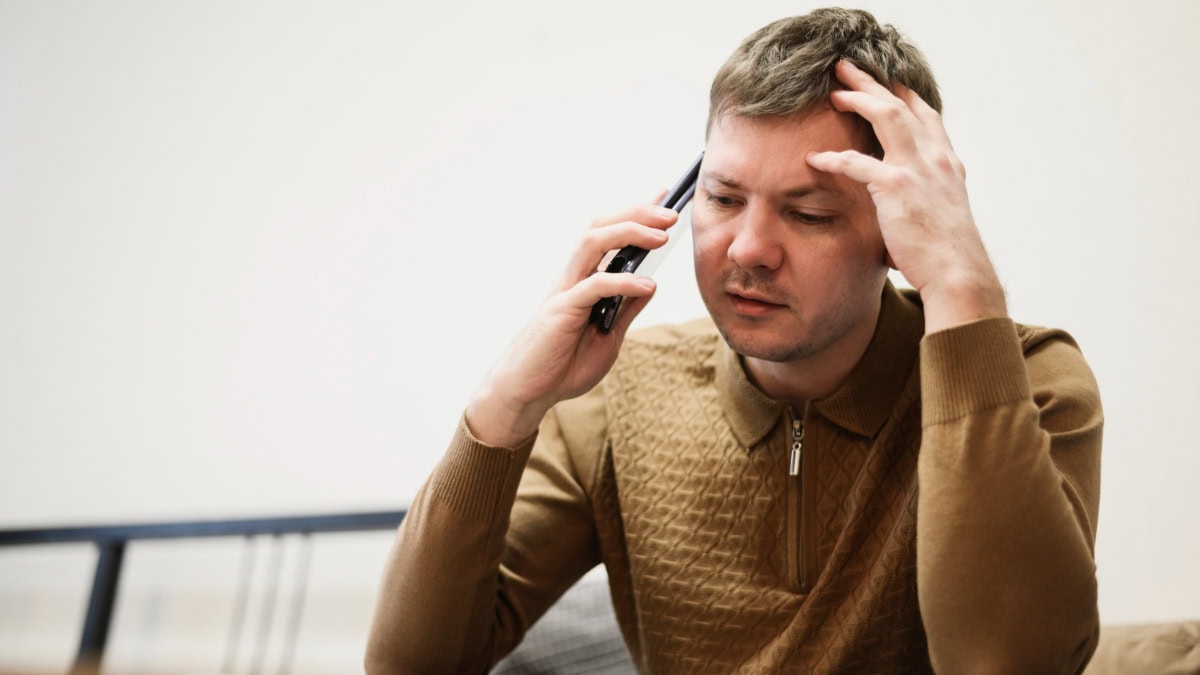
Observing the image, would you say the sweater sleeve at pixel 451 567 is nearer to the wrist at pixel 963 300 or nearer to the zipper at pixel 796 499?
the zipper at pixel 796 499

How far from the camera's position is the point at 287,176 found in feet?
7.98

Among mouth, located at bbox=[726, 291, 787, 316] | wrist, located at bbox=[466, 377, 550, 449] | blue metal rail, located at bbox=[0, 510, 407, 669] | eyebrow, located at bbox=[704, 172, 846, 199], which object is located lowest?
blue metal rail, located at bbox=[0, 510, 407, 669]

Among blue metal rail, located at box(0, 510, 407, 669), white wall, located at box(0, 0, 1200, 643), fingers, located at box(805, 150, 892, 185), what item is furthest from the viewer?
blue metal rail, located at box(0, 510, 407, 669)

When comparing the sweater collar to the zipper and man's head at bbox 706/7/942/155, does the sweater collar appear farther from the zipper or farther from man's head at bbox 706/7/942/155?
man's head at bbox 706/7/942/155

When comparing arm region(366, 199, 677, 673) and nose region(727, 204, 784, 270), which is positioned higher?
nose region(727, 204, 784, 270)

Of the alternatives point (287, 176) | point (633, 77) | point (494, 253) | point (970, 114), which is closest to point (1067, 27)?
point (970, 114)

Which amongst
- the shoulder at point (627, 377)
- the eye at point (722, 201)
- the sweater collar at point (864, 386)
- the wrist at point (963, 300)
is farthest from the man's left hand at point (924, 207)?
the shoulder at point (627, 377)

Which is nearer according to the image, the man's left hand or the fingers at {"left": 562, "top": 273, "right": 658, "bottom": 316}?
the man's left hand

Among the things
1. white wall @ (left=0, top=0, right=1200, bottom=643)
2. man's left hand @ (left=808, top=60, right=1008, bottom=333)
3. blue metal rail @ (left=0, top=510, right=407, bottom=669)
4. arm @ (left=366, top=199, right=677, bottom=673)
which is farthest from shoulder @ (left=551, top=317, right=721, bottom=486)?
blue metal rail @ (left=0, top=510, right=407, bottom=669)

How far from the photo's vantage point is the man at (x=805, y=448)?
950mm

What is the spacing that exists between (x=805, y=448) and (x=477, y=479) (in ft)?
1.31

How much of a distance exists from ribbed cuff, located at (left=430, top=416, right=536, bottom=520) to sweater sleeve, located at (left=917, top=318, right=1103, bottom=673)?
44 cm

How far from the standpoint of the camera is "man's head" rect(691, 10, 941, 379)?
112 cm

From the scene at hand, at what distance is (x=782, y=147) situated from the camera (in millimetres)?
1115
